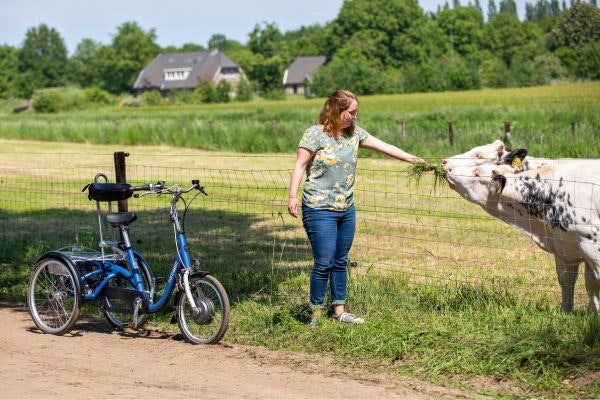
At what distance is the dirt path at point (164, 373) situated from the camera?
6816 mm

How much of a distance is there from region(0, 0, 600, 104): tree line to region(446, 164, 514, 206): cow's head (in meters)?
40.6

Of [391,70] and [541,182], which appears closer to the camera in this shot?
[541,182]

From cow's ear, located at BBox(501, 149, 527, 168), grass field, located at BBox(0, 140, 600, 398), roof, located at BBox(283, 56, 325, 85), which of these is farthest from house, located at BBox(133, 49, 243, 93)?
cow's ear, located at BBox(501, 149, 527, 168)

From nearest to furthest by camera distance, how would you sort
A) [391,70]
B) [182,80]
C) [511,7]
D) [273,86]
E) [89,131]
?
1. [89,131]
2. [391,70]
3. [273,86]
4. [182,80]
5. [511,7]

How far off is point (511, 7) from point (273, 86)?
47703 millimetres

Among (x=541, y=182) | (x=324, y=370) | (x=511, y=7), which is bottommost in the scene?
(x=324, y=370)

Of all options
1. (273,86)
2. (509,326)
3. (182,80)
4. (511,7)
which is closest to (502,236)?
(509,326)

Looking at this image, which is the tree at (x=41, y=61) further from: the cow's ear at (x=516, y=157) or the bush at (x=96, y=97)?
the cow's ear at (x=516, y=157)

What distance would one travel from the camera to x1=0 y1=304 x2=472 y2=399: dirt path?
6816 mm

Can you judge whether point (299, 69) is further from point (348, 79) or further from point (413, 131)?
point (413, 131)

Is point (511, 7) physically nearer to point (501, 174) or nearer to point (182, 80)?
point (182, 80)

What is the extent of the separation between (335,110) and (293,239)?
626cm

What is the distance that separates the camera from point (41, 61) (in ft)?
488

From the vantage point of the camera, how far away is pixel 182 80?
131750mm
